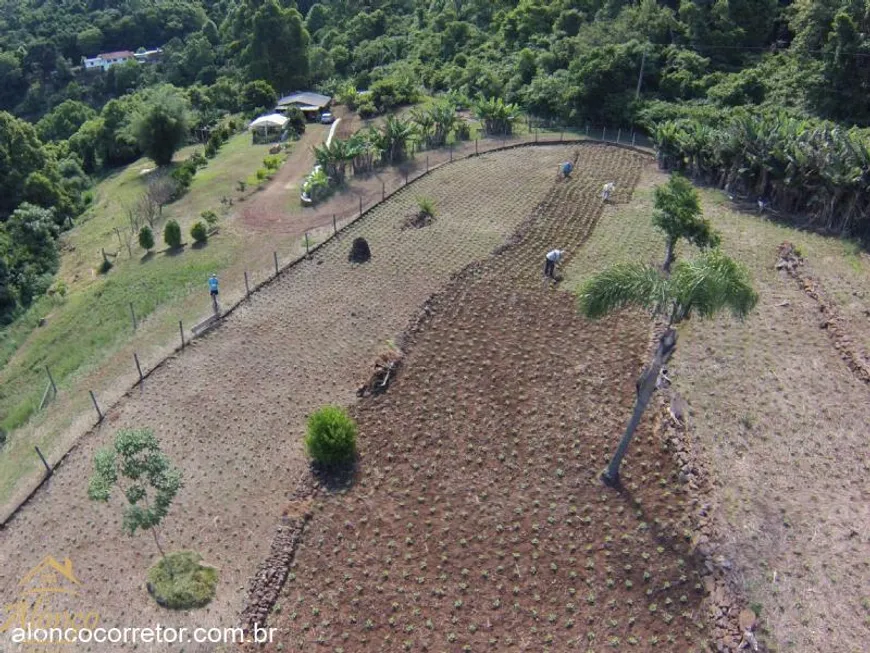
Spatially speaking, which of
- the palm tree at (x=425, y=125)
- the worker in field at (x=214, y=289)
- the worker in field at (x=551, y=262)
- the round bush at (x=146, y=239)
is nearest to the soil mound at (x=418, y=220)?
the worker in field at (x=551, y=262)

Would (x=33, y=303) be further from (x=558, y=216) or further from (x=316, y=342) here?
(x=558, y=216)

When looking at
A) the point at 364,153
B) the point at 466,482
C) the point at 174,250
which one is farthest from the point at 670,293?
the point at 364,153

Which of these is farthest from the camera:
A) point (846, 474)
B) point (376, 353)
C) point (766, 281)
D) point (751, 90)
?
point (751, 90)

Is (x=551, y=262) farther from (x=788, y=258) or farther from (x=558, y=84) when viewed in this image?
(x=558, y=84)

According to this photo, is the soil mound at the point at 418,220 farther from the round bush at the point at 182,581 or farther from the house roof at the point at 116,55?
the house roof at the point at 116,55

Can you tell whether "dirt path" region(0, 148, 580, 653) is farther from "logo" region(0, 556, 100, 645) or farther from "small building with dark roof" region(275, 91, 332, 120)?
"small building with dark roof" region(275, 91, 332, 120)

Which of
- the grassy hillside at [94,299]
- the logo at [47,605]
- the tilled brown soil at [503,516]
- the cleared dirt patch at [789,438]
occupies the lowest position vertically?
the grassy hillside at [94,299]

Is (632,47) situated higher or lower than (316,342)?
higher

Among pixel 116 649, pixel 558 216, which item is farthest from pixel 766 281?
pixel 116 649
